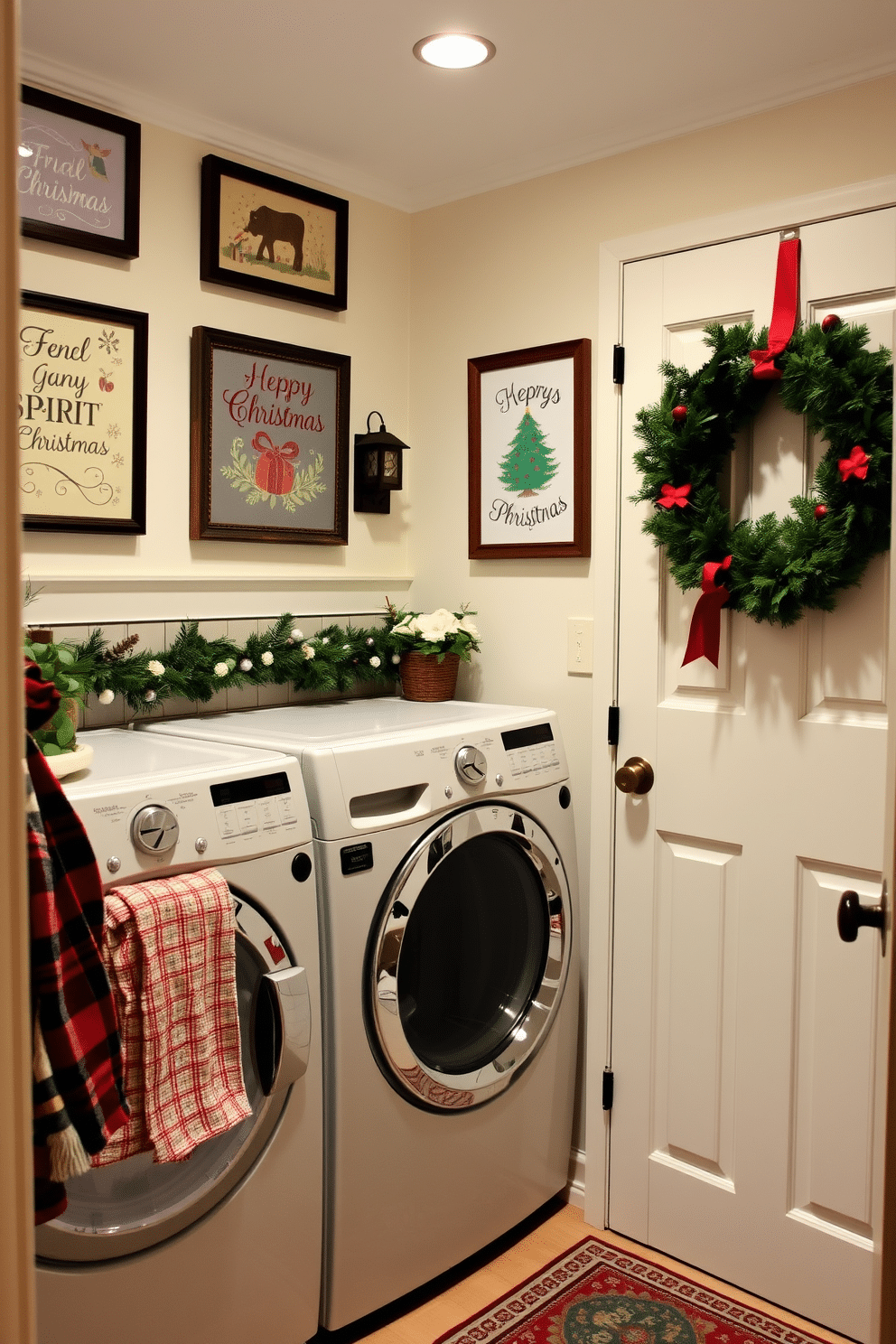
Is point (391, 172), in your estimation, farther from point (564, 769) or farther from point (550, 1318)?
point (550, 1318)

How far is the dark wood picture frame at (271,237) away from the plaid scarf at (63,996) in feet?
4.83

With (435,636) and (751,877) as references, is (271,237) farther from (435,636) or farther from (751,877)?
(751,877)

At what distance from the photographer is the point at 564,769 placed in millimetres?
2381

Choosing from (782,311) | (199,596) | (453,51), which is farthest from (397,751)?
(453,51)

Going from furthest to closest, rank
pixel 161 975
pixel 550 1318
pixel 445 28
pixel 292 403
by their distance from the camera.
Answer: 1. pixel 292 403
2. pixel 550 1318
3. pixel 445 28
4. pixel 161 975

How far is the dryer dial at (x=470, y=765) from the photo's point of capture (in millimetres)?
2109

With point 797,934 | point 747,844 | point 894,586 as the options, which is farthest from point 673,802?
point 894,586

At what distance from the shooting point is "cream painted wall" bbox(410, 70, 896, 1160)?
2111mm

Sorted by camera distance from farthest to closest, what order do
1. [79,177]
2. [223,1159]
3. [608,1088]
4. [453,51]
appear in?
[608,1088] < [79,177] < [453,51] < [223,1159]

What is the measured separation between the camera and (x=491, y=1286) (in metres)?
2.19

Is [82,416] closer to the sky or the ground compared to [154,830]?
closer to the sky

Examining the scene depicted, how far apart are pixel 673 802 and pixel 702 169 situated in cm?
134

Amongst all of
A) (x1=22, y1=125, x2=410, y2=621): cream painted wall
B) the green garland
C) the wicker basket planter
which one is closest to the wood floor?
the wicker basket planter

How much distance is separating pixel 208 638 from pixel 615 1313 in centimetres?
163
